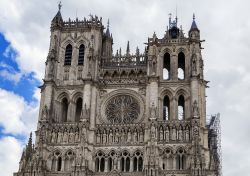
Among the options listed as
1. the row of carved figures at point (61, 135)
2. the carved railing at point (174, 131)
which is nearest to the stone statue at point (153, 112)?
the carved railing at point (174, 131)

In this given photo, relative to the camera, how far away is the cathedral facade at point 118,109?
150 feet

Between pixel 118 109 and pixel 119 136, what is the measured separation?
3.59 meters

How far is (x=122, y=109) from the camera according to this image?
49.9 meters

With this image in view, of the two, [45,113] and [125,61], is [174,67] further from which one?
[45,113]

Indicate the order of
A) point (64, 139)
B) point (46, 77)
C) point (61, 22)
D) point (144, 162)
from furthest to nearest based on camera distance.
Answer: point (61, 22) < point (46, 77) < point (64, 139) < point (144, 162)

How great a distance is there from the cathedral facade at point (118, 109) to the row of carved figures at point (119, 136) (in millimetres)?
103

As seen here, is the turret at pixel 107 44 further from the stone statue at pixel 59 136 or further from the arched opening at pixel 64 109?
the stone statue at pixel 59 136

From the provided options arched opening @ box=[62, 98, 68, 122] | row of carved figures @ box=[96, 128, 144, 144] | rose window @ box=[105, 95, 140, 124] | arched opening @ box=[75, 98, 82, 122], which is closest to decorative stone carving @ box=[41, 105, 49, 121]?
arched opening @ box=[62, 98, 68, 122]

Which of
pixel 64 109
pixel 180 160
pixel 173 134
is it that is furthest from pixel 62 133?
pixel 180 160

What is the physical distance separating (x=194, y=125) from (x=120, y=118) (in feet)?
26.8

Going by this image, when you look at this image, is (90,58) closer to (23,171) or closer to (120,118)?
(120,118)

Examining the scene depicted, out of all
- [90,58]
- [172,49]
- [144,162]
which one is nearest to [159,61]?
[172,49]

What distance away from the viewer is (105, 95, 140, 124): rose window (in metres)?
49.3

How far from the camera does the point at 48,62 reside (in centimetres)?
5231
